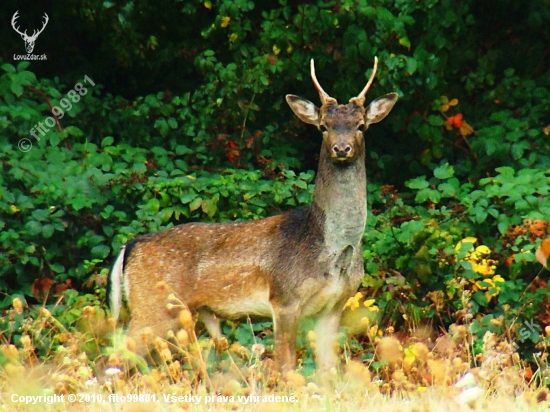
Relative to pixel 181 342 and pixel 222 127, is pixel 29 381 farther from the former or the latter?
pixel 222 127

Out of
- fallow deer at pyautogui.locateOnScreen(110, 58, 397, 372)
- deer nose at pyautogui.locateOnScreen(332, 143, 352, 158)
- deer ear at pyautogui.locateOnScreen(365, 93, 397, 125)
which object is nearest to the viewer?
deer nose at pyautogui.locateOnScreen(332, 143, 352, 158)

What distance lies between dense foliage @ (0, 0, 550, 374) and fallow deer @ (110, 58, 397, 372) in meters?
0.94

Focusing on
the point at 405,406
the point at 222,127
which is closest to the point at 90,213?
the point at 222,127

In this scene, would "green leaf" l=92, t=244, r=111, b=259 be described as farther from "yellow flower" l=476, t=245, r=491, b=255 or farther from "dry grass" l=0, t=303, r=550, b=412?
"yellow flower" l=476, t=245, r=491, b=255

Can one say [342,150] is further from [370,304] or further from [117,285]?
[117,285]

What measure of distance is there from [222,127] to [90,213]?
5.18 feet

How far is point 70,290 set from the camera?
789 cm

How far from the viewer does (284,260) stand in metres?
6.53

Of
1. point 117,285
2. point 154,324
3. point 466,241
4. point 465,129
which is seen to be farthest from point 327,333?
point 465,129

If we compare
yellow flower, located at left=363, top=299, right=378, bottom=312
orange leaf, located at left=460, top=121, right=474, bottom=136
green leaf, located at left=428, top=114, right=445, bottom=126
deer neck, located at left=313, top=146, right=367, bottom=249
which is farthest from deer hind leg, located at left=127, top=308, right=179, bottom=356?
orange leaf, located at left=460, top=121, right=474, bottom=136

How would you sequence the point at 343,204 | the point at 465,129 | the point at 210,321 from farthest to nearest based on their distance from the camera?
the point at 465,129
the point at 210,321
the point at 343,204

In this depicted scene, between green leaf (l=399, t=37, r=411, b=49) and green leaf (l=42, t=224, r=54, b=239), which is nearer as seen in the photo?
green leaf (l=42, t=224, r=54, b=239)

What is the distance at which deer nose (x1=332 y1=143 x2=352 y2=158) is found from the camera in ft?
20.6

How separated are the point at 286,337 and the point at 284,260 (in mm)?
460
